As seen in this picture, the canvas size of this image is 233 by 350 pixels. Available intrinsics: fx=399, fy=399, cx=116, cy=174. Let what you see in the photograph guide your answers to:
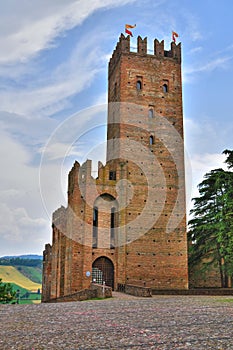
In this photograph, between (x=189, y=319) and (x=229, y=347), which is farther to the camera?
(x=189, y=319)

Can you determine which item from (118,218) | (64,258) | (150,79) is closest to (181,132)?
(150,79)

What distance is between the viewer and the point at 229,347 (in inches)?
303

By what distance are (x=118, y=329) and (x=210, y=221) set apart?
73.3 ft

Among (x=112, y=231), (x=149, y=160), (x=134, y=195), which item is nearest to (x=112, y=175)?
(x=134, y=195)

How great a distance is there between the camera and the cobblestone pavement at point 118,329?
809 centimetres

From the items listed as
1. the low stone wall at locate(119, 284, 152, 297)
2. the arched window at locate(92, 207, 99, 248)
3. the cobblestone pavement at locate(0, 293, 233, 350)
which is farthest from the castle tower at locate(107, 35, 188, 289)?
the cobblestone pavement at locate(0, 293, 233, 350)

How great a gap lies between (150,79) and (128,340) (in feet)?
83.3

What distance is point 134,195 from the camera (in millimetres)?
28391

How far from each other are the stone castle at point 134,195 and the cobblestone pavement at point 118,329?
13.1 meters

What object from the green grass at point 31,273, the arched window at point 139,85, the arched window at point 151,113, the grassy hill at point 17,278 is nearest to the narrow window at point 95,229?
the arched window at point 151,113

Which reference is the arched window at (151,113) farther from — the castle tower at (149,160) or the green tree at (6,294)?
the green tree at (6,294)

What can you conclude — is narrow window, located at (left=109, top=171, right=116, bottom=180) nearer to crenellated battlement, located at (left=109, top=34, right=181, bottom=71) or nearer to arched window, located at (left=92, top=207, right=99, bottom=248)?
arched window, located at (left=92, top=207, right=99, bottom=248)

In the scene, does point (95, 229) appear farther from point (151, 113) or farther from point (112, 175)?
point (151, 113)

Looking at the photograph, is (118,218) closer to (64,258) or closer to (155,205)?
(155,205)
